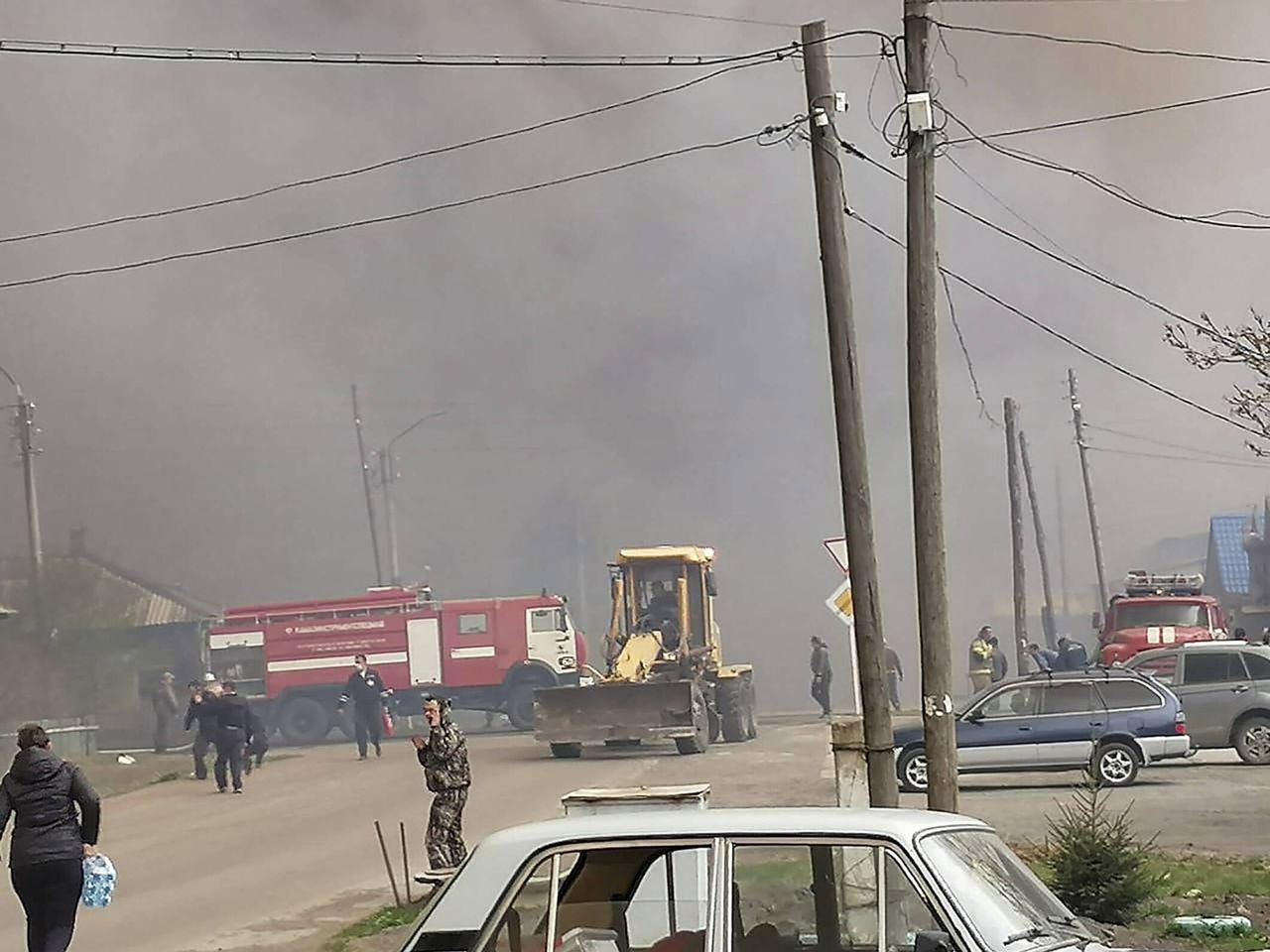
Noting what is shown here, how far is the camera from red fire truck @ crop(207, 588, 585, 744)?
1175 inches

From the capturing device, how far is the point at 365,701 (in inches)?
1163

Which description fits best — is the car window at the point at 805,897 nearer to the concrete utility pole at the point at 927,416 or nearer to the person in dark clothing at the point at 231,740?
the concrete utility pole at the point at 927,416

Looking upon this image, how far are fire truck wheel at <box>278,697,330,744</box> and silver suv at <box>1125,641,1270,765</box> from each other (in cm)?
1534

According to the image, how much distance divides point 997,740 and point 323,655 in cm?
1467

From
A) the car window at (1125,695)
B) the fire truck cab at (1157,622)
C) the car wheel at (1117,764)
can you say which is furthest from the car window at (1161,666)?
the fire truck cab at (1157,622)

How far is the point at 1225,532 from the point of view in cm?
4612

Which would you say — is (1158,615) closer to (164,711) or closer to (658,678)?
(658,678)

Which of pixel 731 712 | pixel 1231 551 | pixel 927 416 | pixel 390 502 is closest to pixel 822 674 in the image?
pixel 731 712

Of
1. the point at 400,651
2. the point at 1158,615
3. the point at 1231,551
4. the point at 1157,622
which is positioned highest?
the point at 1231,551

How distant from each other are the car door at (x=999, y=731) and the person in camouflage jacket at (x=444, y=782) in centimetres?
754

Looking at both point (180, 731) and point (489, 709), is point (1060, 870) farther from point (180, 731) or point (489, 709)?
point (180, 731)

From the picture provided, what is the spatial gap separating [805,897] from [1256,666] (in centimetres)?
1733

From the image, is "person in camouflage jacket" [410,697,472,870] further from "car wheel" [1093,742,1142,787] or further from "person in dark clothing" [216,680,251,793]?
"person in dark clothing" [216,680,251,793]

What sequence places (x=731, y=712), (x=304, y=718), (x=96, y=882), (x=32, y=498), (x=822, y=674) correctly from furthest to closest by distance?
(x=32, y=498), (x=822, y=674), (x=304, y=718), (x=731, y=712), (x=96, y=882)
